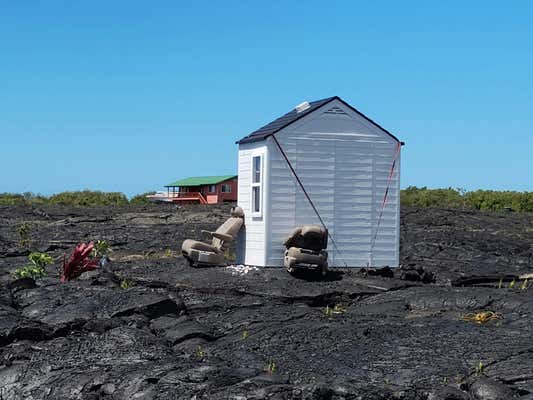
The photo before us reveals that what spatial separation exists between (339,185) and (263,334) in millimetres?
7565

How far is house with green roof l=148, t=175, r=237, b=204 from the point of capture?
59.1 metres

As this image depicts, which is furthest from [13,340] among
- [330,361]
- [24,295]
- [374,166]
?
[374,166]

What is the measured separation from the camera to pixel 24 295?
18344mm

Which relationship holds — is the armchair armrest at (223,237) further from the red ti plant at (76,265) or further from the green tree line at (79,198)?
the green tree line at (79,198)

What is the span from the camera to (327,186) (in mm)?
21047

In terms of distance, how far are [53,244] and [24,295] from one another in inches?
520

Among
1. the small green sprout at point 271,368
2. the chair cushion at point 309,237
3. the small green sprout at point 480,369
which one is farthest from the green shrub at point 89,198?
the small green sprout at point 480,369

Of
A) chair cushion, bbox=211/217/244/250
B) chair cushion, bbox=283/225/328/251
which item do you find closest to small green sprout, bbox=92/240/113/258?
chair cushion, bbox=211/217/244/250

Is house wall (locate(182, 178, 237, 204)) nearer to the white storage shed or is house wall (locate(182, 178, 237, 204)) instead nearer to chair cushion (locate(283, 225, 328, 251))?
the white storage shed

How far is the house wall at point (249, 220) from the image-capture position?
67.8ft

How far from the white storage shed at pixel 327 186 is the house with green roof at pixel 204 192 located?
36.2 meters

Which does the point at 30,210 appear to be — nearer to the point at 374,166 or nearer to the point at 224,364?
the point at 374,166

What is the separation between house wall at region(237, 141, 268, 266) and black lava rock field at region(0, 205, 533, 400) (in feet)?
2.42

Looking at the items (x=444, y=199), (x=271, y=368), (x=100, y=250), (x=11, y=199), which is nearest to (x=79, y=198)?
(x=11, y=199)
